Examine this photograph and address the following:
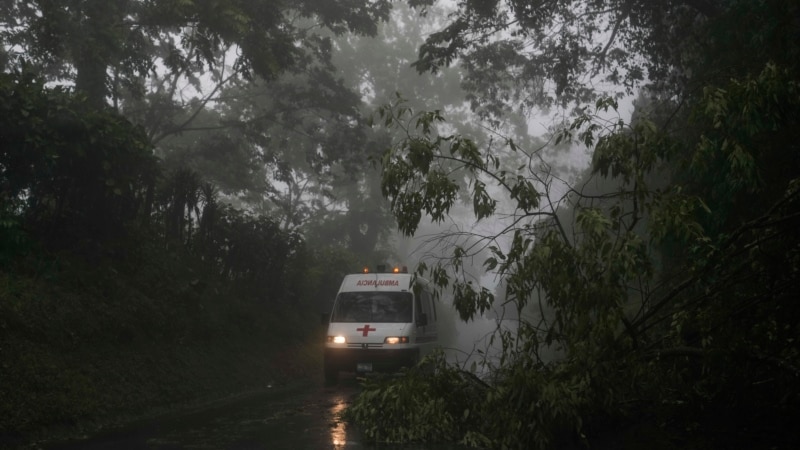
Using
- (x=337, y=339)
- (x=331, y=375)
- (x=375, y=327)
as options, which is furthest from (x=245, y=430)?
(x=331, y=375)

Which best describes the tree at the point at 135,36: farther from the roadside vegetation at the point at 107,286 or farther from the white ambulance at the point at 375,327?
the white ambulance at the point at 375,327

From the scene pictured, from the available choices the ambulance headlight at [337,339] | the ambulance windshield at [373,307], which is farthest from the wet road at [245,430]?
the ambulance windshield at [373,307]

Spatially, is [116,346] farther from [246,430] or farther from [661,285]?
[661,285]

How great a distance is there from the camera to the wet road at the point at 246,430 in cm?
879

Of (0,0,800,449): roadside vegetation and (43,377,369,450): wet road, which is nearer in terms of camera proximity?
(0,0,800,449): roadside vegetation

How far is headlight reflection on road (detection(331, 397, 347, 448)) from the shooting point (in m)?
9.13

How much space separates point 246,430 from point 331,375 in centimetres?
639

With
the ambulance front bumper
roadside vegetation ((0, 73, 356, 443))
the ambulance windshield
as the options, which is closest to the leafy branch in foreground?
roadside vegetation ((0, 73, 356, 443))

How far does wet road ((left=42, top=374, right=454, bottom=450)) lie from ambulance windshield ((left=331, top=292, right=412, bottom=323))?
A: 9.77 feet

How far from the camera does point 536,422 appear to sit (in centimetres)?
775

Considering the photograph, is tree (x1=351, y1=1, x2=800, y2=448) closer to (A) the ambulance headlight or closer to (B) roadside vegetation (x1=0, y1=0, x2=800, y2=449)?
(B) roadside vegetation (x1=0, y1=0, x2=800, y2=449)

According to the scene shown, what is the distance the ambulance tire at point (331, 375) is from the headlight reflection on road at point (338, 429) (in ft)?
8.77

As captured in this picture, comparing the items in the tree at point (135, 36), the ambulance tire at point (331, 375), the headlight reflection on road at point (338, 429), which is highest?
the tree at point (135, 36)

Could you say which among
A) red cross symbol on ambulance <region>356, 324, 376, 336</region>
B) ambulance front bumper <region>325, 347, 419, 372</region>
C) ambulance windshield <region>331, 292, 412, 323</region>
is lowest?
ambulance front bumper <region>325, 347, 419, 372</region>
